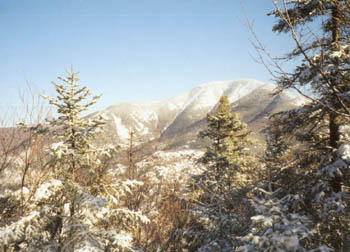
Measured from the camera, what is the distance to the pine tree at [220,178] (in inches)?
296

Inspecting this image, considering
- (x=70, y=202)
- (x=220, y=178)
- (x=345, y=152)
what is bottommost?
(x=220, y=178)

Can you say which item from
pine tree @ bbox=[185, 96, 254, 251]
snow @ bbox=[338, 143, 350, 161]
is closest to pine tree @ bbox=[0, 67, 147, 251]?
pine tree @ bbox=[185, 96, 254, 251]

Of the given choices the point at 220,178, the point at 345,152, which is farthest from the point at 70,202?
the point at 220,178

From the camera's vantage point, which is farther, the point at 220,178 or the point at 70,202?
the point at 220,178

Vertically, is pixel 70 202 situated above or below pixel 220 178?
above

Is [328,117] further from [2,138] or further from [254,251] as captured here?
[2,138]

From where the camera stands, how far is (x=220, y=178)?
13008 mm

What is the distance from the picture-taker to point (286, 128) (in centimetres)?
629

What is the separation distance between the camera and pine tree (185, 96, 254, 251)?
296 inches

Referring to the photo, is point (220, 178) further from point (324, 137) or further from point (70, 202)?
point (70, 202)

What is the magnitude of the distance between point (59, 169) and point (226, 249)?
18.7 ft

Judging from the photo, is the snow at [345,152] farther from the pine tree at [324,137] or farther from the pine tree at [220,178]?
the pine tree at [220,178]

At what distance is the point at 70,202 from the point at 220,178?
973 cm

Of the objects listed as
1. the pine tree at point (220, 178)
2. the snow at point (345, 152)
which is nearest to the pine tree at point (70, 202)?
the pine tree at point (220, 178)
